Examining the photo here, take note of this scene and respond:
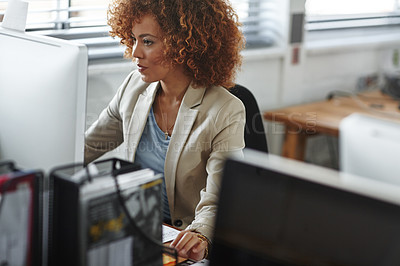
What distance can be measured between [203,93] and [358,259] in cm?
97

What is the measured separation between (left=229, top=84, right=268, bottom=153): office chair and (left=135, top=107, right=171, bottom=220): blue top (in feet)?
0.82

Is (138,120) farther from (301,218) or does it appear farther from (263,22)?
(263,22)

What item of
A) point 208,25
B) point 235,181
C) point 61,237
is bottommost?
point 61,237

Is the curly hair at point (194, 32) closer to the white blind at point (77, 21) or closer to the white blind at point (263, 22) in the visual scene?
the white blind at point (77, 21)

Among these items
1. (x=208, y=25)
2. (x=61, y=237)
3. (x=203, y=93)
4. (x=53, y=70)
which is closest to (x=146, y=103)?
(x=203, y=93)

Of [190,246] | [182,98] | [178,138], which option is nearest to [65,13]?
[182,98]

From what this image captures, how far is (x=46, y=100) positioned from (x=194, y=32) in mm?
665

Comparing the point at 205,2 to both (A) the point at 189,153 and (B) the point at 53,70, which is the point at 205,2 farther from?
(B) the point at 53,70

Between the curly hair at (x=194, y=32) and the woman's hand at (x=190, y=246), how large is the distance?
55cm

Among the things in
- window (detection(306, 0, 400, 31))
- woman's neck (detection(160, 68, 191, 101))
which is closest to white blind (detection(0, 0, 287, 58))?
woman's neck (detection(160, 68, 191, 101))

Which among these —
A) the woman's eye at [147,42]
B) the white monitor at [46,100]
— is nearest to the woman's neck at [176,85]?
the woman's eye at [147,42]

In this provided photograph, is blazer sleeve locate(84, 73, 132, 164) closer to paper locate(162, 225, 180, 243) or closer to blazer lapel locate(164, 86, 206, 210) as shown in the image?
blazer lapel locate(164, 86, 206, 210)

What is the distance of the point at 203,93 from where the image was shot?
5.30 ft

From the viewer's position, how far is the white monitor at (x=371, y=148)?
5.09ft
